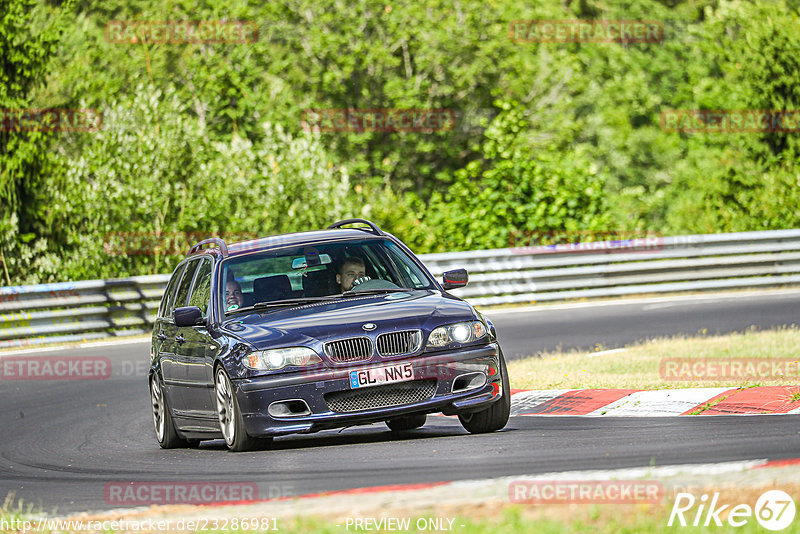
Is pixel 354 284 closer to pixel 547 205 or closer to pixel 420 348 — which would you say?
pixel 420 348

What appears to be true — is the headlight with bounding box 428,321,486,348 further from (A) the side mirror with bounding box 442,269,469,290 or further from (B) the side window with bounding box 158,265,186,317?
(B) the side window with bounding box 158,265,186,317

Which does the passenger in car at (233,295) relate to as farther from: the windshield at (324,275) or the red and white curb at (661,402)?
the red and white curb at (661,402)

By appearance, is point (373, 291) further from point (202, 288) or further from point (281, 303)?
point (202, 288)

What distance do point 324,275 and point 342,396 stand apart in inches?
57.5

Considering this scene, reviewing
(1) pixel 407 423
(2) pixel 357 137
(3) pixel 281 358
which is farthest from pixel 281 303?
(2) pixel 357 137

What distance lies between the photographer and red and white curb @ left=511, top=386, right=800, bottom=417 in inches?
370

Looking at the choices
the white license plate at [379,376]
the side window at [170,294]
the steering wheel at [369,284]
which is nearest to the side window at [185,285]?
the side window at [170,294]

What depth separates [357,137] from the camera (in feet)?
140

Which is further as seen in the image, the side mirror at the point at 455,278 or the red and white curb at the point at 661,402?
the side mirror at the point at 455,278

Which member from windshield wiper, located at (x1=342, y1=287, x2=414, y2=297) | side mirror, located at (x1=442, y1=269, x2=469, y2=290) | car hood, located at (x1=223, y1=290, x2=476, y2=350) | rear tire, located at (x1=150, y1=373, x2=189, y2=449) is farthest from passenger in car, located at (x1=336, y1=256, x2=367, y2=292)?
rear tire, located at (x1=150, y1=373, x2=189, y2=449)

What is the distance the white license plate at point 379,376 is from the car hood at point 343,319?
0.79ft

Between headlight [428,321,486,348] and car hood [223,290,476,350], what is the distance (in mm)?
42

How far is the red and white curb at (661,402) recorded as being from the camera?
370 inches

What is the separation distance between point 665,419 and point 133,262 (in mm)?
16269
